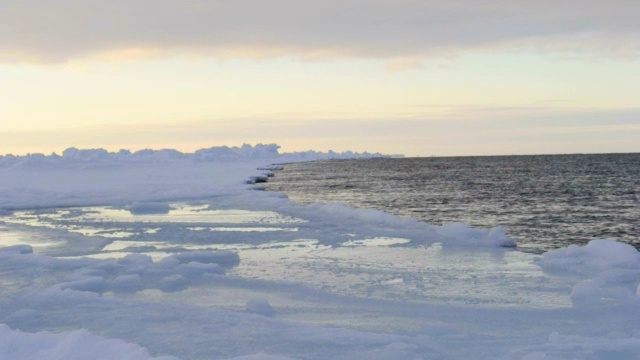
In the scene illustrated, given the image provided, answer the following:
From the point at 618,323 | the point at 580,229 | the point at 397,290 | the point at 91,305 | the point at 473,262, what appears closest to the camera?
the point at 618,323

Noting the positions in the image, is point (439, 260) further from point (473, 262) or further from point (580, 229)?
point (580, 229)

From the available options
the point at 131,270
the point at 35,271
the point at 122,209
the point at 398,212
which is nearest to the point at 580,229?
the point at 398,212

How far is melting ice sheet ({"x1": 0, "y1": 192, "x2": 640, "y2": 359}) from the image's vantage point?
8086 millimetres

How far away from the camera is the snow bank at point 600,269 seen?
10.9 m

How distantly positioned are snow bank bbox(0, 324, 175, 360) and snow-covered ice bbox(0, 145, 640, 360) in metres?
0.02

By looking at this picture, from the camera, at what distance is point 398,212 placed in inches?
1299

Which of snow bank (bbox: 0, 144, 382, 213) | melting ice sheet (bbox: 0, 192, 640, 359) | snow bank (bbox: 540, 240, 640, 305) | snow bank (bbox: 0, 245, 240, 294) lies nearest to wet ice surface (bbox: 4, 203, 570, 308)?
melting ice sheet (bbox: 0, 192, 640, 359)

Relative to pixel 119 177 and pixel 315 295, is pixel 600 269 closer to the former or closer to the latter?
pixel 315 295

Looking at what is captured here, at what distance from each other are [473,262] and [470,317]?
209 inches

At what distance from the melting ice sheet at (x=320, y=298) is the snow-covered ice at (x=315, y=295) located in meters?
0.04

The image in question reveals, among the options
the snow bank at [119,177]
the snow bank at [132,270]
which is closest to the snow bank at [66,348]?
the snow bank at [132,270]

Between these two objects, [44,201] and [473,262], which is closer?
[473,262]

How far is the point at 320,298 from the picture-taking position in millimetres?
11000

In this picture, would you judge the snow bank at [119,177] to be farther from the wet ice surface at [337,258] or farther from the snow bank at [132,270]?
the snow bank at [132,270]
